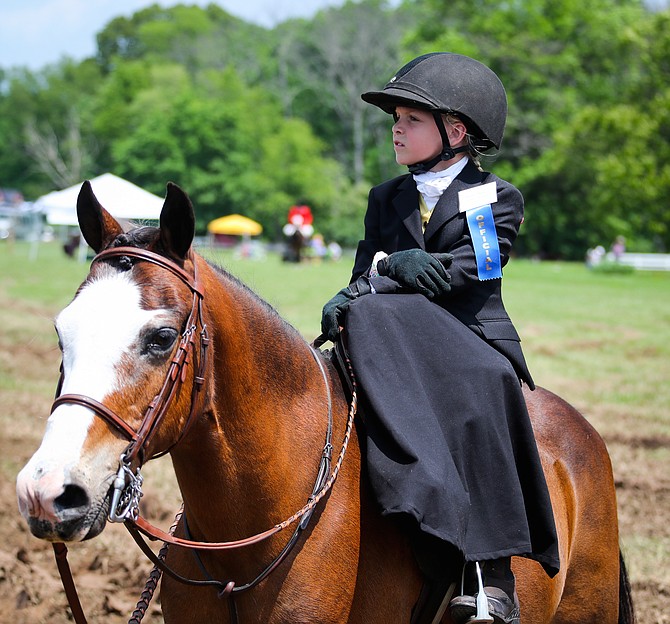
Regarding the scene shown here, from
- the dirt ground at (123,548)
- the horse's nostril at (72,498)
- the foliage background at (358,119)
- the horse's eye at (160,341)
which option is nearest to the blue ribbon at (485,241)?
the horse's eye at (160,341)

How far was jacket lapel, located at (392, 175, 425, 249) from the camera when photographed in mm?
3426

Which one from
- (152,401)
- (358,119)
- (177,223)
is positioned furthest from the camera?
(358,119)

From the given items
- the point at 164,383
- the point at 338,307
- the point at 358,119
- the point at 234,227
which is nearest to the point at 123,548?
the point at 338,307

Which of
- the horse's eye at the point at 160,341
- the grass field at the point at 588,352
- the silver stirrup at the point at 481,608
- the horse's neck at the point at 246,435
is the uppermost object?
the horse's eye at the point at 160,341

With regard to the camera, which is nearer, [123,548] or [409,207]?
[409,207]

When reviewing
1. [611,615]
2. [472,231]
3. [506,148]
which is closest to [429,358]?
[472,231]

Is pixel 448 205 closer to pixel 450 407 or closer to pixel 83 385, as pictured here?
pixel 450 407

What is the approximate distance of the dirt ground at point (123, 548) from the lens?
17.3ft

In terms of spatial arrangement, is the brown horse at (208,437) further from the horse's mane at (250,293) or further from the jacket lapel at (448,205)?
the jacket lapel at (448,205)

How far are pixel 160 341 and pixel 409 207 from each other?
4.50 feet

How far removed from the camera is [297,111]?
244 feet

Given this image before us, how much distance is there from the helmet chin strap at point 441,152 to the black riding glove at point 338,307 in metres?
0.56

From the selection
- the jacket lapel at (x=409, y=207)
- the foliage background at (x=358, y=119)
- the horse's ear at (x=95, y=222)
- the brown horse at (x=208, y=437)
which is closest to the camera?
the brown horse at (x=208, y=437)

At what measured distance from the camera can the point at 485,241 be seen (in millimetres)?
3271
